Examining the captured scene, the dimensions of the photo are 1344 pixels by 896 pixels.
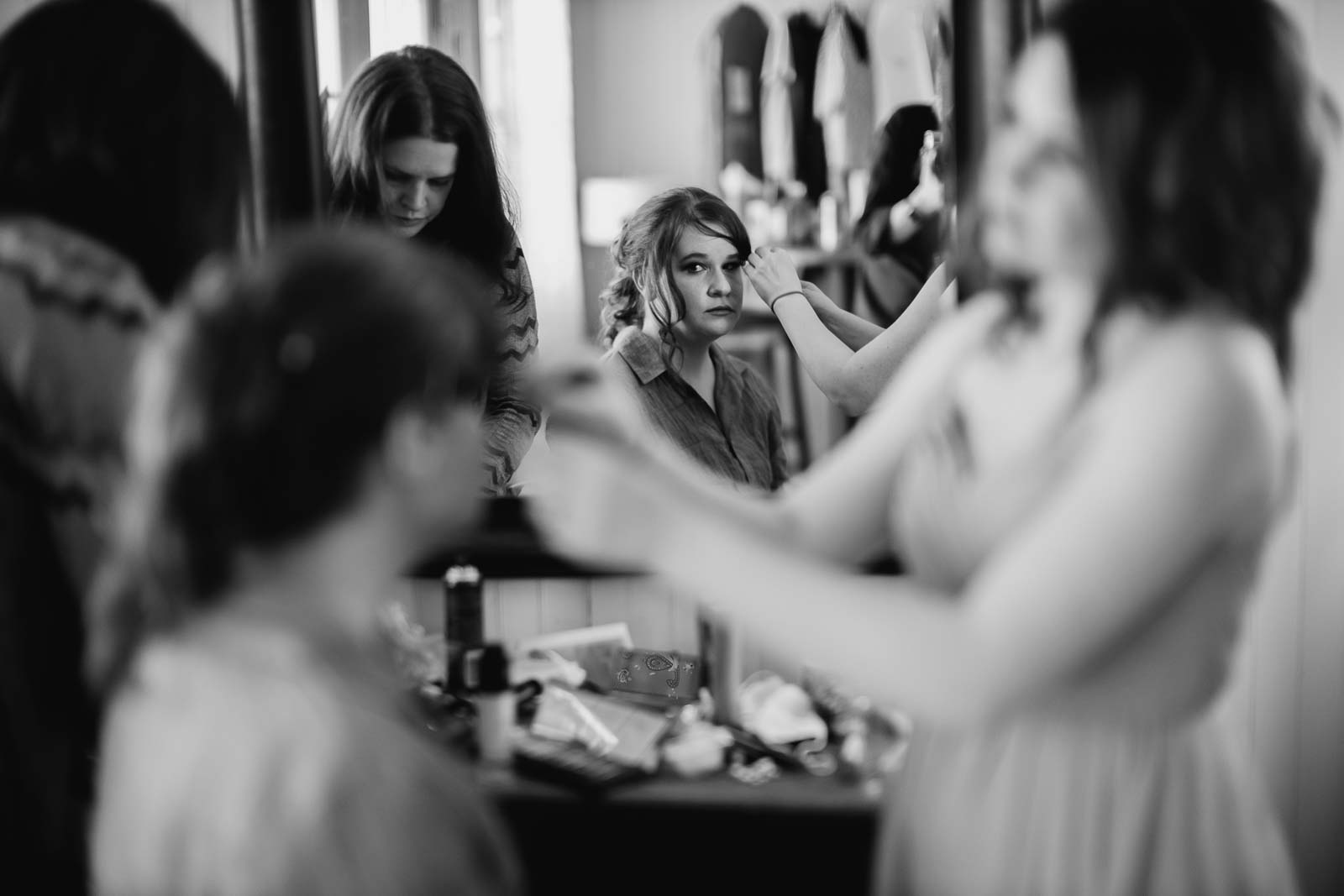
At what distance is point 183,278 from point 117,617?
1.15ft

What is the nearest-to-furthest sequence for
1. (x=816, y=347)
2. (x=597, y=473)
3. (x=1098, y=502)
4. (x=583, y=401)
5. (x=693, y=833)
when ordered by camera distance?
1. (x=1098, y=502)
2. (x=597, y=473)
3. (x=583, y=401)
4. (x=693, y=833)
5. (x=816, y=347)

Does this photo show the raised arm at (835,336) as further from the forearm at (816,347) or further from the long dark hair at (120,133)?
the long dark hair at (120,133)

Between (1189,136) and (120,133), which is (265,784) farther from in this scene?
(1189,136)

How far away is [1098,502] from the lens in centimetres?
67

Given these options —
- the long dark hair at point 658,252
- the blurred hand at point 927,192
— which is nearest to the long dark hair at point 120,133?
the long dark hair at point 658,252

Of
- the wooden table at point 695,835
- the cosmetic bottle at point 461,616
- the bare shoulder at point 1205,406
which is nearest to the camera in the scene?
the bare shoulder at point 1205,406

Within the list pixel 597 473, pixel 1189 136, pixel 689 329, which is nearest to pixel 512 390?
pixel 689 329

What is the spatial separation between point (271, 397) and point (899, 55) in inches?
36.0

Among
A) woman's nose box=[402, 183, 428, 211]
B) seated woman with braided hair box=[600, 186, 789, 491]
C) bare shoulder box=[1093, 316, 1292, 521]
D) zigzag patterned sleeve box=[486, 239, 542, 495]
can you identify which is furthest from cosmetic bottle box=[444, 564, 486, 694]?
bare shoulder box=[1093, 316, 1292, 521]

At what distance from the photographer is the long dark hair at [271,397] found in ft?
2.36

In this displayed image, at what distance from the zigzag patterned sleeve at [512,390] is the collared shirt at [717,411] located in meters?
0.11

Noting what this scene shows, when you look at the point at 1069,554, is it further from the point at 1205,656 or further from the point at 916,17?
the point at 916,17

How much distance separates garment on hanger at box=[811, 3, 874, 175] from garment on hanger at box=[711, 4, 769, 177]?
0.09 m

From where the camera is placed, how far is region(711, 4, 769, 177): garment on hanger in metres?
1.41
